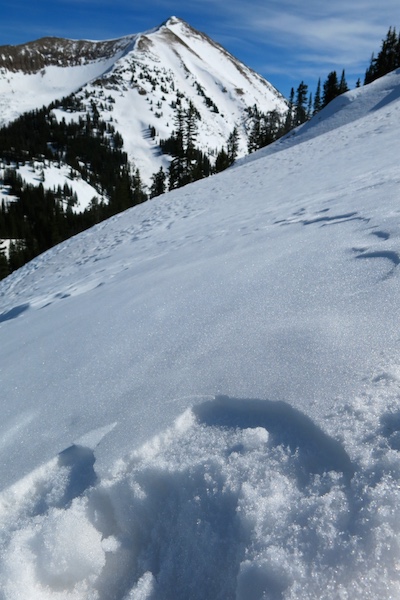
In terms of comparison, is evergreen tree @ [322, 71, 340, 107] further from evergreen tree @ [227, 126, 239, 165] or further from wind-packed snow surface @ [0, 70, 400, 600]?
wind-packed snow surface @ [0, 70, 400, 600]

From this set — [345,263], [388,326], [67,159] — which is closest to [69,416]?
[388,326]

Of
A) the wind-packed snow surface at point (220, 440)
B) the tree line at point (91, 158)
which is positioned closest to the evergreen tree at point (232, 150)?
the tree line at point (91, 158)

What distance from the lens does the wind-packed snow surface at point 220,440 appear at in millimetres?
1324

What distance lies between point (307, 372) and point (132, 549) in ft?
3.74

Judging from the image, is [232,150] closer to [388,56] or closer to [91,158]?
[388,56]

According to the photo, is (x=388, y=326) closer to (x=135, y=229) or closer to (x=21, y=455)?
(x=21, y=455)

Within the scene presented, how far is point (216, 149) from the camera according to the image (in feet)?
569

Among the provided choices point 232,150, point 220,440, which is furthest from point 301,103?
point 220,440

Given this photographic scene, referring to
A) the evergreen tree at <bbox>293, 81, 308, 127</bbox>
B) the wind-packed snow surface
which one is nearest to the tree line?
the evergreen tree at <bbox>293, 81, 308, 127</bbox>

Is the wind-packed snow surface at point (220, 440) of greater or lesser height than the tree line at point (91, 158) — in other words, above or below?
below

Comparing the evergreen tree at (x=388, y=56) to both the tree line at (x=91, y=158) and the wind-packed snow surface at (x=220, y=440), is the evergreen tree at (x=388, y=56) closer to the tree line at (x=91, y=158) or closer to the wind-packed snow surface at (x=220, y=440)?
the tree line at (x=91, y=158)

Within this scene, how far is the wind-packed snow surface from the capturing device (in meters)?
1.32

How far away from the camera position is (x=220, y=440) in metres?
1.76

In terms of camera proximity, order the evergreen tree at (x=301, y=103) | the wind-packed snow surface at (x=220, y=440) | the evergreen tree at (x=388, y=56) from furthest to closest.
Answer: the evergreen tree at (x=301, y=103), the evergreen tree at (x=388, y=56), the wind-packed snow surface at (x=220, y=440)
